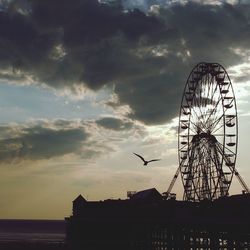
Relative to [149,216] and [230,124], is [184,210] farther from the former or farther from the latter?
[230,124]

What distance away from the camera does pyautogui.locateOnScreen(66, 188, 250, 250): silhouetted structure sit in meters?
54.8

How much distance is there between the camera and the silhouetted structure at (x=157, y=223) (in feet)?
180

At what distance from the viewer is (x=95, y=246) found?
Answer: 66312 millimetres

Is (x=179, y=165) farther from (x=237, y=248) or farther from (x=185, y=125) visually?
(x=237, y=248)

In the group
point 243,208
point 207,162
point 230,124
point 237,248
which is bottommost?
point 237,248

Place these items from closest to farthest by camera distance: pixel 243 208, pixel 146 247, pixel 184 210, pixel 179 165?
pixel 243 208, pixel 184 210, pixel 146 247, pixel 179 165

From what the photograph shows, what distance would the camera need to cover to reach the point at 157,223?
192ft

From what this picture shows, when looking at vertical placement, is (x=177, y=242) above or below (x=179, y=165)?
below

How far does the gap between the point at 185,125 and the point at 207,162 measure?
23.4 ft

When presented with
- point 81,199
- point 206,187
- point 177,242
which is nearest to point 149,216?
point 177,242

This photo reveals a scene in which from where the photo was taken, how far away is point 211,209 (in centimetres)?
5600

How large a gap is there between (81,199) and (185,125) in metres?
15.9

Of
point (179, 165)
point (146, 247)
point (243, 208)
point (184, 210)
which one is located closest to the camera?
point (243, 208)

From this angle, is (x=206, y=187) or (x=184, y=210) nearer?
(x=184, y=210)
